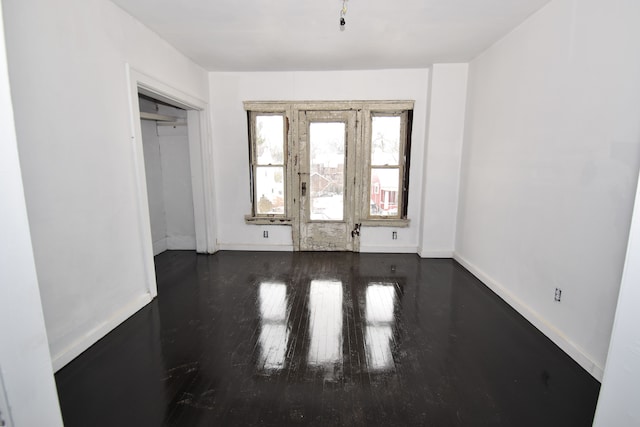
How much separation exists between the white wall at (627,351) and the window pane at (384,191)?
3.59m

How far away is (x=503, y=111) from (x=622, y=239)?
1.80m

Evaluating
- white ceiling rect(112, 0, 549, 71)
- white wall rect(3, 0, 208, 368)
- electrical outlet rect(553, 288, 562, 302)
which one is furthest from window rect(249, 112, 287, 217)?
electrical outlet rect(553, 288, 562, 302)

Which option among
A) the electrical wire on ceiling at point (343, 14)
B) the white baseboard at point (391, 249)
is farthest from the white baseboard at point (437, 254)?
the electrical wire on ceiling at point (343, 14)

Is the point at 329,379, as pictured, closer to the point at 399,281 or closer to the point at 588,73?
the point at 399,281

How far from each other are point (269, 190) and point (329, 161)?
41.5 inches

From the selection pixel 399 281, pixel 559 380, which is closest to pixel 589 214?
pixel 559 380

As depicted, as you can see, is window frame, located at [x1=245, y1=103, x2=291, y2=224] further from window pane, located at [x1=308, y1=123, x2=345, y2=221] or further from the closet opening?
the closet opening

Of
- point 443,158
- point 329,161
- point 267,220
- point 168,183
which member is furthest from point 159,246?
point 443,158

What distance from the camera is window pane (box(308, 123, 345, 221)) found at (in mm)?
4426

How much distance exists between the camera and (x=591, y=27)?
2035mm

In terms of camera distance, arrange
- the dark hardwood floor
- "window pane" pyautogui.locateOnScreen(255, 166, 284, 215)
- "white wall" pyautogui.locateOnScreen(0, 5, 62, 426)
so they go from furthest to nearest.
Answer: "window pane" pyautogui.locateOnScreen(255, 166, 284, 215)
the dark hardwood floor
"white wall" pyautogui.locateOnScreen(0, 5, 62, 426)

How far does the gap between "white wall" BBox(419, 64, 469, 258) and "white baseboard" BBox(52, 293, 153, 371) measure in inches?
144

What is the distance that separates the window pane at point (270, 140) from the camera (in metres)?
4.45

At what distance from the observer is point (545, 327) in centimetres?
242
